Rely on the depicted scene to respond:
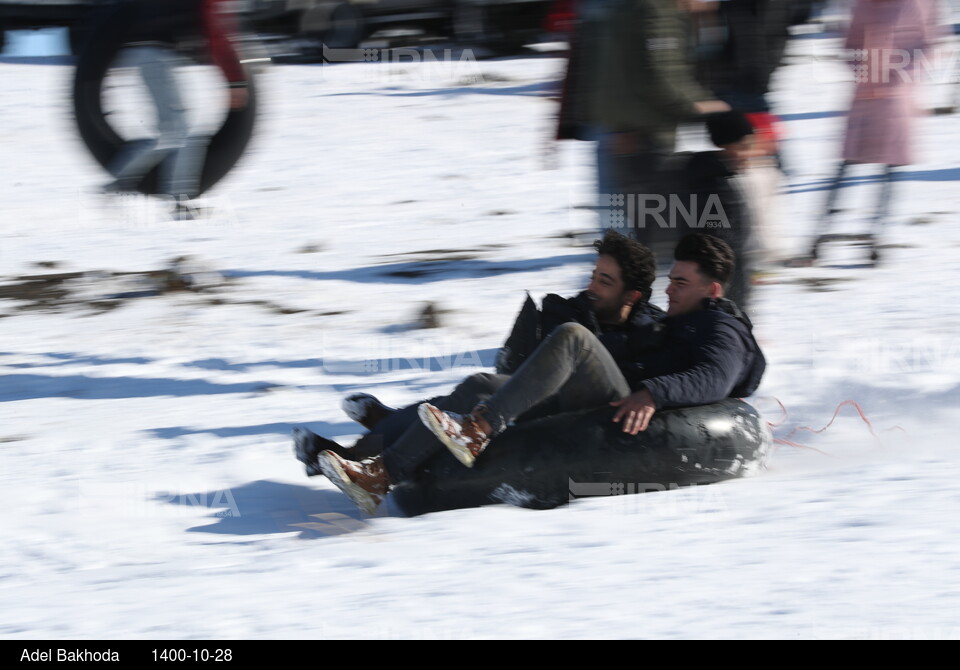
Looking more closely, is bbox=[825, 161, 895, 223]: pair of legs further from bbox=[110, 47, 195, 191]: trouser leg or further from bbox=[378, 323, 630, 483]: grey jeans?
bbox=[110, 47, 195, 191]: trouser leg

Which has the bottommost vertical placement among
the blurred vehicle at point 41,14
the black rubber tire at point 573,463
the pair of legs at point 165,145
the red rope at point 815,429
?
the red rope at point 815,429

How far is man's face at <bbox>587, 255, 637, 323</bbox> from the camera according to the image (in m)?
3.82

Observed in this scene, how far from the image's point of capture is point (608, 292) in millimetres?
3838

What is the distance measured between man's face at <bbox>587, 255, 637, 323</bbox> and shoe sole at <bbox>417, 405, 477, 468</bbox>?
68cm

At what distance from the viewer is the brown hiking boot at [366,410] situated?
13.0ft

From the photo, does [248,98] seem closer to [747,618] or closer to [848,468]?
[848,468]

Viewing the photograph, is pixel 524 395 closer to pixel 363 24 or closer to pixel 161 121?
pixel 161 121

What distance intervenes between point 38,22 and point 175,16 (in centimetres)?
753

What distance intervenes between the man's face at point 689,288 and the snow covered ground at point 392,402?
59cm

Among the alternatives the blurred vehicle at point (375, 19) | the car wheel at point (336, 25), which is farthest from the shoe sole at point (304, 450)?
the car wheel at point (336, 25)

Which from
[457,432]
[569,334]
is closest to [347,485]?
[457,432]

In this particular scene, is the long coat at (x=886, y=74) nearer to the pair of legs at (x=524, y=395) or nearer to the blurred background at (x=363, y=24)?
the pair of legs at (x=524, y=395)

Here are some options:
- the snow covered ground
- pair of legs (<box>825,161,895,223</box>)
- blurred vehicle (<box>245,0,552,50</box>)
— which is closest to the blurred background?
blurred vehicle (<box>245,0,552,50</box>)

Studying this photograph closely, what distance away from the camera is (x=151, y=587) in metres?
3.06
